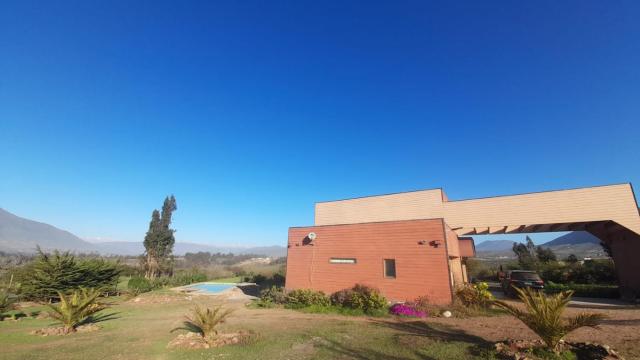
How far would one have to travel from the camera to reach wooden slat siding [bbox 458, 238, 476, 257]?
82.8 feet

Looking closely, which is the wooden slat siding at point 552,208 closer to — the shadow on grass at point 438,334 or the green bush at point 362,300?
the green bush at point 362,300

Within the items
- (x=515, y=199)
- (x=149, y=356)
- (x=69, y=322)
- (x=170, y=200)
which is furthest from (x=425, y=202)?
(x=170, y=200)

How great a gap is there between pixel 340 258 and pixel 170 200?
3357cm

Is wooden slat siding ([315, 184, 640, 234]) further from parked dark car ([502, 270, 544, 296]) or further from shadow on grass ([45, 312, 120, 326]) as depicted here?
shadow on grass ([45, 312, 120, 326])

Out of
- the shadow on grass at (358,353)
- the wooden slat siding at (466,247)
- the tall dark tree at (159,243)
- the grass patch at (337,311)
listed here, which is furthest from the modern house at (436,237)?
the tall dark tree at (159,243)

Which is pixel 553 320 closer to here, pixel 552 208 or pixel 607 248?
pixel 552 208

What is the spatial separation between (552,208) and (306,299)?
15.9 meters

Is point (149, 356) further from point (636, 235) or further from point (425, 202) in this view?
point (636, 235)

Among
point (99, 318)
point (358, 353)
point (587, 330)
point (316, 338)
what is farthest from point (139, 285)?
point (587, 330)

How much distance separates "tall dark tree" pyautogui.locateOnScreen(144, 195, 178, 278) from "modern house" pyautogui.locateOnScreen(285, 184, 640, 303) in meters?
24.8

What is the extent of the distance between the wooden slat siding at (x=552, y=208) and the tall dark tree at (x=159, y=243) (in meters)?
34.4

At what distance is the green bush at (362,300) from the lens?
43.7 feet

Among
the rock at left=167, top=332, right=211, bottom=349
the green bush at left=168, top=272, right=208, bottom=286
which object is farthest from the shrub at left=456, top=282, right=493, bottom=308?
the green bush at left=168, top=272, right=208, bottom=286

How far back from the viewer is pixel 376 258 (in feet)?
53.8
